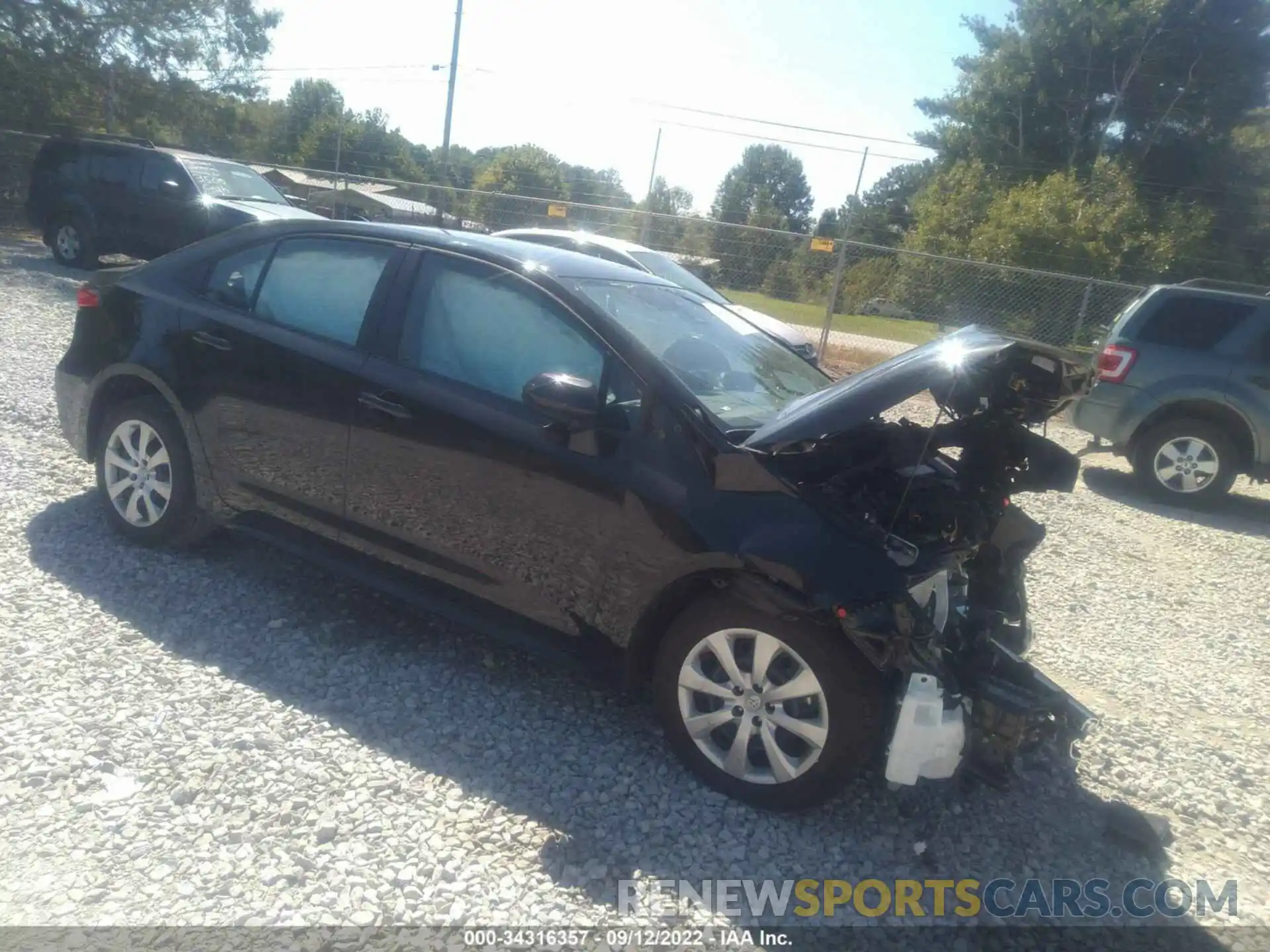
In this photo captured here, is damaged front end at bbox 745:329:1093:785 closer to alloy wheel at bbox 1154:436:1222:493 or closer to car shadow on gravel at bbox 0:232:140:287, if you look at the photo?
alloy wheel at bbox 1154:436:1222:493

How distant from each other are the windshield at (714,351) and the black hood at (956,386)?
0.28 metres

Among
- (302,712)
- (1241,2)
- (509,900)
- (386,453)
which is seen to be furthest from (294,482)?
(1241,2)

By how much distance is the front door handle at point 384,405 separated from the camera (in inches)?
154

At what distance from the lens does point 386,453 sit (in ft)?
13.0

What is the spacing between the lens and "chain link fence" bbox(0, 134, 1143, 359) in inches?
558

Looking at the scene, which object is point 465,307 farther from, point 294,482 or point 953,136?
point 953,136

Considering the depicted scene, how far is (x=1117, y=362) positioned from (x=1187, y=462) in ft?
3.54

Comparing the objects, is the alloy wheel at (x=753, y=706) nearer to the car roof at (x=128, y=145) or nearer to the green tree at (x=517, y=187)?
the car roof at (x=128, y=145)

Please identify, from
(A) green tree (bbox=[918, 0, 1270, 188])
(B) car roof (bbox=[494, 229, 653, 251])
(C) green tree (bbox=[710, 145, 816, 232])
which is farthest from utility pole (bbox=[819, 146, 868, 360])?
(C) green tree (bbox=[710, 145, 816, 232])

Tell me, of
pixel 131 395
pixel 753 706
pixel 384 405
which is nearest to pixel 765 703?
pixel 753 706

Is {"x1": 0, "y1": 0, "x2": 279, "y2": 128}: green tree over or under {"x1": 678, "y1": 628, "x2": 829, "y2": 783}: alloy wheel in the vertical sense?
over

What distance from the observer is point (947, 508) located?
11.3 ft

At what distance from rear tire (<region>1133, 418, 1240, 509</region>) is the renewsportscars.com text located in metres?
6.33

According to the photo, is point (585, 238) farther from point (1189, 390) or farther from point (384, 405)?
point (384, 405)
